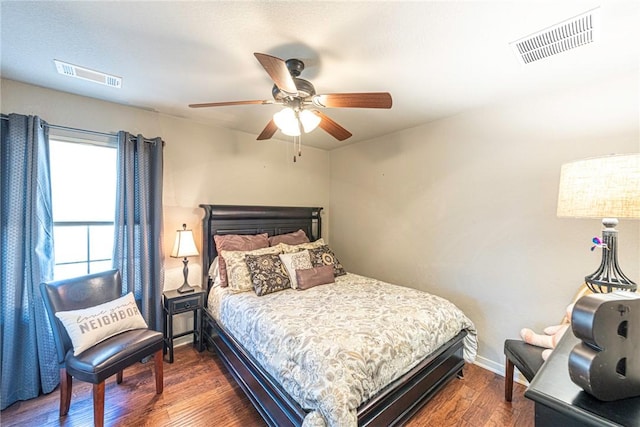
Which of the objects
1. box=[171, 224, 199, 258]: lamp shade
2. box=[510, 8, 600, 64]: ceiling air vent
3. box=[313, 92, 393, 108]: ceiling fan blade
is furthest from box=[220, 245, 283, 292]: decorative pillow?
box=[510, 8, 600, 64]: ceiling air vent

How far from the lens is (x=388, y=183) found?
3473 millimetres

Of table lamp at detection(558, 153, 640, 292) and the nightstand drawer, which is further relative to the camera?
the nightstand drawer

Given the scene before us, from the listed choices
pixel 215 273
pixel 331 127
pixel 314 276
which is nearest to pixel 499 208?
pixel 331 127

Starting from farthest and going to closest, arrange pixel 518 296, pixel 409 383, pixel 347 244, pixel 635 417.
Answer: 1. pixel 347 244
2. pixel 518 296
3. pixel 409 383
4. pixel 635 417

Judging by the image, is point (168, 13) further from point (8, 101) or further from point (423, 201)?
point (423, 201)

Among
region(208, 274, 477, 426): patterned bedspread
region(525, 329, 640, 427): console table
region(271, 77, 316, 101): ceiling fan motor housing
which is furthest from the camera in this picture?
region(271, 77, 316, 101): ceiling fan motor housing

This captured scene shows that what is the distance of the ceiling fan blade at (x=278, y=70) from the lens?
4.38ft

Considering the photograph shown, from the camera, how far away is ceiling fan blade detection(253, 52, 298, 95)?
4.38 feet

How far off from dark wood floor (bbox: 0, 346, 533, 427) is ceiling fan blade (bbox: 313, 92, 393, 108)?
2248mm

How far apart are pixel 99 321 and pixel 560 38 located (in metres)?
3.58

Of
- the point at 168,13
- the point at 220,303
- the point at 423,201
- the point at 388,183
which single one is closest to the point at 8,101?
the point at 168,13

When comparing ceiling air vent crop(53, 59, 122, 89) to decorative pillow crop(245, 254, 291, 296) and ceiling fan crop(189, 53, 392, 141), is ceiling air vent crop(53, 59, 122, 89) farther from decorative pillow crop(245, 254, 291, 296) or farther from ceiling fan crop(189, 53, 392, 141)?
decorative pillow crop(245, 254, 291, 296)

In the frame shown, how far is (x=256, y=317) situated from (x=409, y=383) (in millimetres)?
1192

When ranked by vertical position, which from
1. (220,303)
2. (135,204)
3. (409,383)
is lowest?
(409,383)
